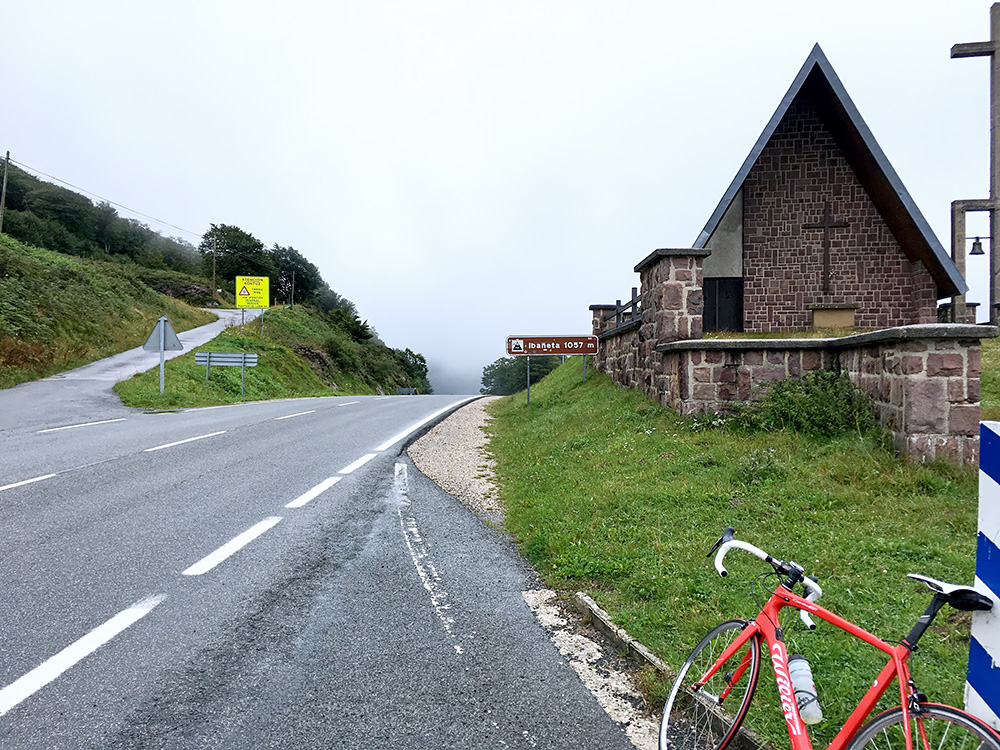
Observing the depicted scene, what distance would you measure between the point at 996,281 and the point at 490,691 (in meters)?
16.1

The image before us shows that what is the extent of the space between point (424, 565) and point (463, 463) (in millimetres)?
4815

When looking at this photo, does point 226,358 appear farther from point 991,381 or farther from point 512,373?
point 512,373

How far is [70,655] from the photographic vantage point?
337 cm

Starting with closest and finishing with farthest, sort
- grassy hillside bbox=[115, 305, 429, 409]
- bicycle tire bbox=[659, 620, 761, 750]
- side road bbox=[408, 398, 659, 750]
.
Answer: bicycle tire bbox=[659, 620, 761, 750] < side road bbox=[408, 398, 659, 750] < grassy hillside bbox=[115, 305, 429, 409]

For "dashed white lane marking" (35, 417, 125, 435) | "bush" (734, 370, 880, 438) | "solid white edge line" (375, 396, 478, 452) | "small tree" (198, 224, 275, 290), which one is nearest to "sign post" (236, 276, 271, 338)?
"small tree" (198, 224, 275, 290)

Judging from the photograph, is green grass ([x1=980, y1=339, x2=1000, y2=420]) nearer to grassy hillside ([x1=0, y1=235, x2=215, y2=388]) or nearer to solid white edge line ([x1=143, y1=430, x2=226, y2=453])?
solid white edge line ([x1=143, y1=430, x2=226, y2=453])

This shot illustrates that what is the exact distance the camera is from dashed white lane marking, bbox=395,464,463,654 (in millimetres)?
4043

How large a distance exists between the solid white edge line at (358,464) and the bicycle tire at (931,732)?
301 inches

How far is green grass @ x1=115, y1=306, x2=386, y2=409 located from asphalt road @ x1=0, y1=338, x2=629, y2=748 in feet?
43.8

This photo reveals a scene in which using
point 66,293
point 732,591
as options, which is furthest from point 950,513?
point 66,293

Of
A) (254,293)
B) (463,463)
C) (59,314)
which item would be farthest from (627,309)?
(254,293)

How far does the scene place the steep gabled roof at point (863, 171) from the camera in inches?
541

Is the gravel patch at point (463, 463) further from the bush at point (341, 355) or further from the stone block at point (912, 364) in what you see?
the bush at point (341, 355)

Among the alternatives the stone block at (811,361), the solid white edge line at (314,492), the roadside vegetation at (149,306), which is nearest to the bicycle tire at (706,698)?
the solid white edge line at (314,492)
